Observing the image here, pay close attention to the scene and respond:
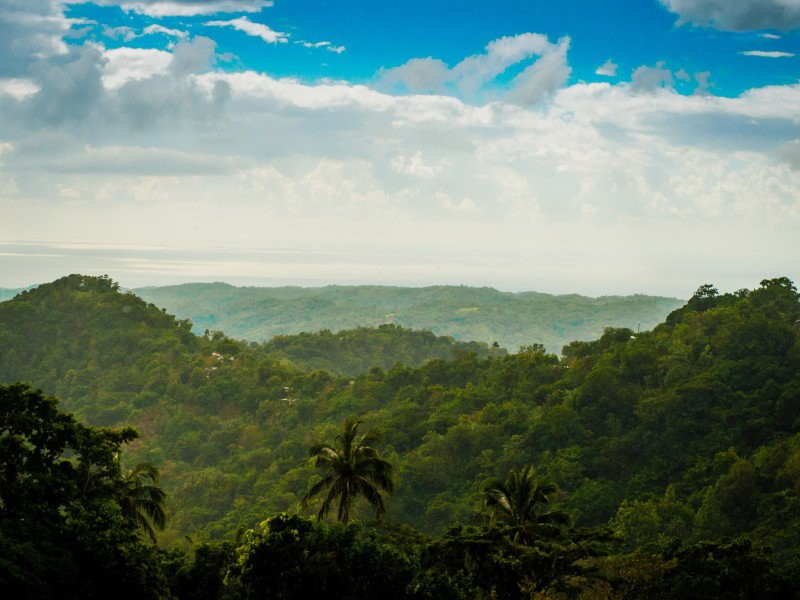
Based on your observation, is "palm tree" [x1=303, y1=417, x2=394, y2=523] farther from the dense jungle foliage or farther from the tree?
the tree

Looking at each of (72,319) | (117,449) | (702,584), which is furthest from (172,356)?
(702,584)

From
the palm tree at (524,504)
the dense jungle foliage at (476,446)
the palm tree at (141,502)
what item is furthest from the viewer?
the palm tree at (524,504)

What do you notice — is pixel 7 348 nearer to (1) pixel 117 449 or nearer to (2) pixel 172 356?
(2) pixel 172 356

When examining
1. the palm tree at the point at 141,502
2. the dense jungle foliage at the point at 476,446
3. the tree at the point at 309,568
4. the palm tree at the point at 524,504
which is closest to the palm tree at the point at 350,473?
the dense jungle foliage at the point at 476,446

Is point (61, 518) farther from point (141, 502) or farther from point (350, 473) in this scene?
point (350, 473)

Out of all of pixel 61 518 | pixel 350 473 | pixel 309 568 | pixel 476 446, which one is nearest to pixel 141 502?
pixel 61 518

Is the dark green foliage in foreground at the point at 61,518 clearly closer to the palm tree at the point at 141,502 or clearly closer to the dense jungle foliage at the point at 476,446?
the palm tree at the point at 141,502
